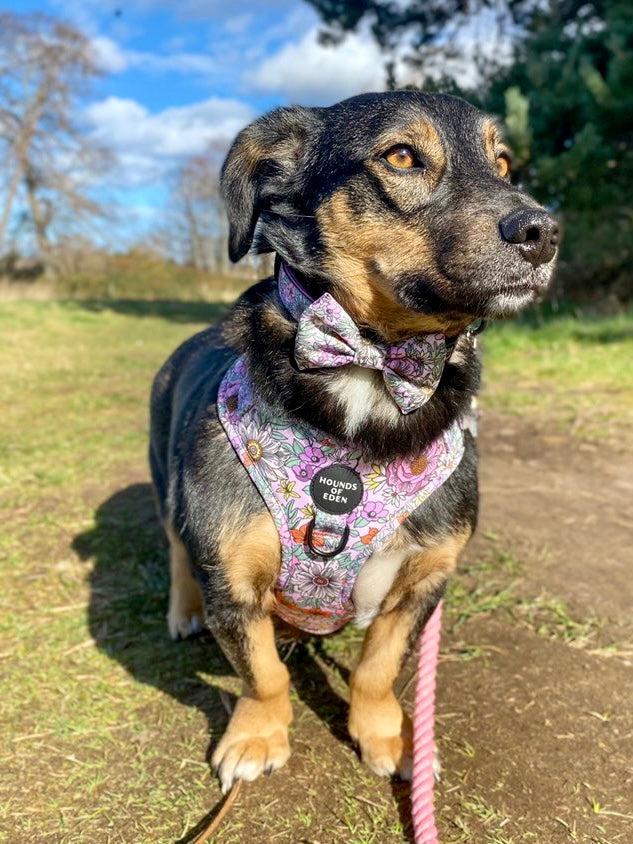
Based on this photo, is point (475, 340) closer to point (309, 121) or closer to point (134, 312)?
point (309, 121)

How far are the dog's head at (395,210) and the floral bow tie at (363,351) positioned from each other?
0.22 feet

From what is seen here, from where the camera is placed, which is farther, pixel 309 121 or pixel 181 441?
pixel 181 441

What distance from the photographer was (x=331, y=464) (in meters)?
2.32

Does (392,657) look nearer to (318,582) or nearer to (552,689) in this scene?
(318,582)

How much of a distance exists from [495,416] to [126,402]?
4.23 m

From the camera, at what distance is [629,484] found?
17.0 ft

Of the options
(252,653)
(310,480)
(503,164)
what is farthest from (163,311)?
(310,480)

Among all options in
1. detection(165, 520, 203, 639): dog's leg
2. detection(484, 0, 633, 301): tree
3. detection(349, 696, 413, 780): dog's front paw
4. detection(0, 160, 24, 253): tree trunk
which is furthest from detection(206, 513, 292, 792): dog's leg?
detection(0, 160, 24, 253): tree trunk

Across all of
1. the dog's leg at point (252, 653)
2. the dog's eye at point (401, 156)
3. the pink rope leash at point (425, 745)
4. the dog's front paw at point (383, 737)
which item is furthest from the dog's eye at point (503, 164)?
the dog's front paw at point (383, 737)

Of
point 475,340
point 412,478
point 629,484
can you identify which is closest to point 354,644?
point 412,478

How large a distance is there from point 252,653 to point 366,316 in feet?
3.90

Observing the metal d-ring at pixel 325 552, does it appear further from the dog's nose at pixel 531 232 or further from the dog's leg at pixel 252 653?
the dog's nose at pixel 531 232

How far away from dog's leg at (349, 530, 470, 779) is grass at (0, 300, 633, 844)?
0.31 ft

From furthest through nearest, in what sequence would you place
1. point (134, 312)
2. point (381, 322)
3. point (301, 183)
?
1. point (134, 312)
2. point (301, 183)
3. point (381, 322)
